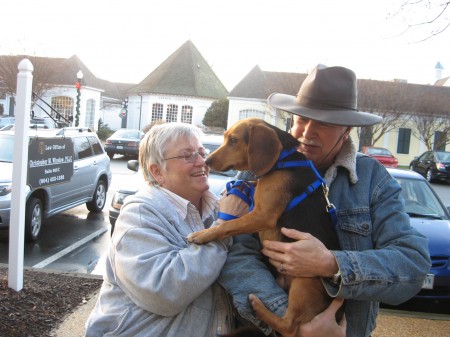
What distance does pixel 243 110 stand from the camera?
4469 cm

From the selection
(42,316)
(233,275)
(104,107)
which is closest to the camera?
(233,275)

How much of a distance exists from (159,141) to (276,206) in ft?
2.41

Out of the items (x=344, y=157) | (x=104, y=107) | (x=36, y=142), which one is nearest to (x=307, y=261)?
(x=344, y=157)

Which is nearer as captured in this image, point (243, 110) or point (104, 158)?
point (104, 158)

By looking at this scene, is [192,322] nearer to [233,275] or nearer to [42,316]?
[233,275]

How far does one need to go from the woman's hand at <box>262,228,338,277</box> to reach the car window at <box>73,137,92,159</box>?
924 cm

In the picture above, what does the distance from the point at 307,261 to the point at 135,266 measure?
772 millimetres

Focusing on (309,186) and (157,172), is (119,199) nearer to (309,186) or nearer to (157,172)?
(157,172)

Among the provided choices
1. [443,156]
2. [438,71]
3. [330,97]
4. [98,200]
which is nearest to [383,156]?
[443,156]

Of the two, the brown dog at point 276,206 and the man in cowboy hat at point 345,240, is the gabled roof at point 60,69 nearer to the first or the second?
the brown dog at point 276,206

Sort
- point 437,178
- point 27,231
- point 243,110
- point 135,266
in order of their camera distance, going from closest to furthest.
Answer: point 135,266
point 27,231
point 437,178
point 243,110

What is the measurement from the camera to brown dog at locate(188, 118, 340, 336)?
2.20 metres

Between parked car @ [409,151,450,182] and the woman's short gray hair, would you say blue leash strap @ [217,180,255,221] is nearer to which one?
the woman's short gray hair

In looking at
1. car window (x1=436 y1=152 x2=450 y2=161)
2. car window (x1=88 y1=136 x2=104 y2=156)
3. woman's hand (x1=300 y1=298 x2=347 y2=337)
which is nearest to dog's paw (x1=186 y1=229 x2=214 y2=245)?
woman's hand (x1=300 y1=298 x2=347 y2=337)
